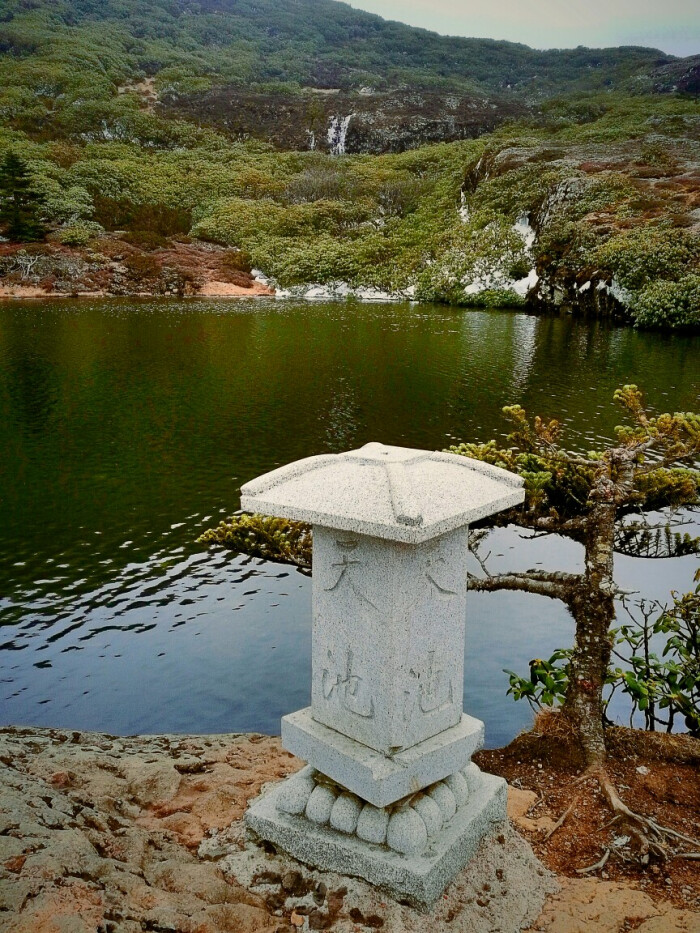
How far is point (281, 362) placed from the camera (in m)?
18.2

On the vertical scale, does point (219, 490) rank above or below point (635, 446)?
below

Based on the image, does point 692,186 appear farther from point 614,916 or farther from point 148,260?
point 614,916

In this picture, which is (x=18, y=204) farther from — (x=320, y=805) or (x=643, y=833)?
(x=643, y=833)

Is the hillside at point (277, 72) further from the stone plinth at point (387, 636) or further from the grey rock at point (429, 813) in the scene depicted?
the grey rock at point (429, 813)

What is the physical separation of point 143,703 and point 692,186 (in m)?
34.3

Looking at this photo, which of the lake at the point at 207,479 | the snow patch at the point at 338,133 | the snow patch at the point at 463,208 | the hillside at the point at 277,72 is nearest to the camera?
the lake at the point at 207,479

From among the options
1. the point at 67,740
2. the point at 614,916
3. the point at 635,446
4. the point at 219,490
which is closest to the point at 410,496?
the point at 614,916

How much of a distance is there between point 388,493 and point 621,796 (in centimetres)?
211

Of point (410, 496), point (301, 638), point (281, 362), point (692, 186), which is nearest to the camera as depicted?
point (410, 496)

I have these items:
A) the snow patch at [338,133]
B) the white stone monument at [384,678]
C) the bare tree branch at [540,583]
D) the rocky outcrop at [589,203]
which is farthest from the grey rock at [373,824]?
the snow patch at [338,133]

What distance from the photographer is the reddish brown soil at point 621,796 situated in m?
2.79

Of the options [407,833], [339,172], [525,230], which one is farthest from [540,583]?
[339,172]

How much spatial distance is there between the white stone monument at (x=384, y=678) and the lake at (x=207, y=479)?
78.4 inches

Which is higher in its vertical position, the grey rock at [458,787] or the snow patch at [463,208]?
the snow patch at [463,208]
